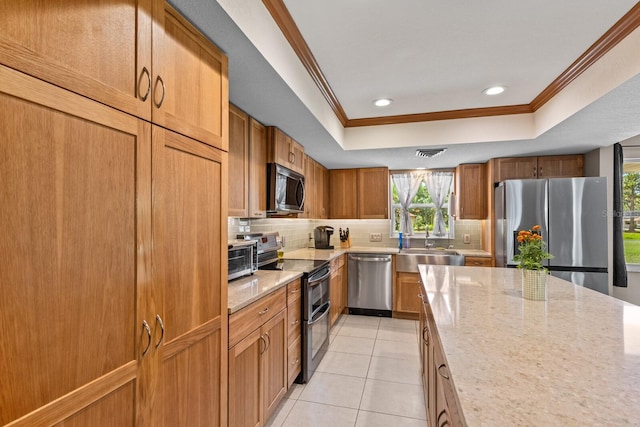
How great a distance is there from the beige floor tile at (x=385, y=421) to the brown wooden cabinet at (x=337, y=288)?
1.42m

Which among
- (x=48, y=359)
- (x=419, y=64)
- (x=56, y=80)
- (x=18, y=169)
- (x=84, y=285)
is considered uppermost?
(x=419, y=64)

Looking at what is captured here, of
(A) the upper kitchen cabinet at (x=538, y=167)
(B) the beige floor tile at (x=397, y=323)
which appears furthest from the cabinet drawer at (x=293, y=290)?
(A) the upper kitchen cabinet at (x=538, y=167)

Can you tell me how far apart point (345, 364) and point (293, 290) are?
1.02 metres

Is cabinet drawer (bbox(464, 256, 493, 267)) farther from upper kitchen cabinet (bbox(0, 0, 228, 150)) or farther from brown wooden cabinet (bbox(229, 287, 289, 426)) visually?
upper kitchen cabinet (bbox(0, 0, 228, 150))

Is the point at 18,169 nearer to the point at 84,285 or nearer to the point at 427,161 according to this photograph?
the point at 84,285

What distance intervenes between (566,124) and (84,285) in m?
3.28

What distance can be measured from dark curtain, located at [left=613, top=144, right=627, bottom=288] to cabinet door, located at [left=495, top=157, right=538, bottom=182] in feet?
2.30

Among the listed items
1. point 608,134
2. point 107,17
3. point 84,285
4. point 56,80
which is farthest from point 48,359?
point 608,134

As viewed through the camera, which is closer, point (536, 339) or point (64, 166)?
point (64, 166)

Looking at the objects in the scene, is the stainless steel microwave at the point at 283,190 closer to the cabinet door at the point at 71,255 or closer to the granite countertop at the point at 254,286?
the granite countertop at the point at 254,286

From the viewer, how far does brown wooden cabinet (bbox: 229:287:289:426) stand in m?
1.55

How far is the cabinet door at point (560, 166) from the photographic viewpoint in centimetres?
357

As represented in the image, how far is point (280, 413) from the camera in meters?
2.10

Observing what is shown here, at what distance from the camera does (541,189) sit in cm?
334
